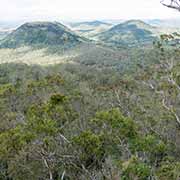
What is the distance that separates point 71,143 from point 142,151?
3.26m

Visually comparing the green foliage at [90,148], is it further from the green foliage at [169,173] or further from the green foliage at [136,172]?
the green foliage at [169,173]

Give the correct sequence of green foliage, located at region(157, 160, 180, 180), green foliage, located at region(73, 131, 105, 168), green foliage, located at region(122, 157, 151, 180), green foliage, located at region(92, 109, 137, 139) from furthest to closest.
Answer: green foliage, located at region(92, 109, 137, 139) < green foliage, located at region(73, 131, 105, 168) < green foliage, located at region(122, 157, 151, 180) < green foliage, located at region(157, 160, 180, 180)

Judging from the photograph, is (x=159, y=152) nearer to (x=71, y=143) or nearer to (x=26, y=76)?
(x=71, y=143)

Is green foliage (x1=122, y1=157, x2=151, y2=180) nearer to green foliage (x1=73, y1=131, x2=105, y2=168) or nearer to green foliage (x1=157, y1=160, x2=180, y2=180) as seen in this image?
green foliage (x1=157, y1=160, x2=180, y2=180)

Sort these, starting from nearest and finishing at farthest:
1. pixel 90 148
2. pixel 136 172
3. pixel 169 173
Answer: pixel 136 172 → pixel 169 173 → pixel 90 148

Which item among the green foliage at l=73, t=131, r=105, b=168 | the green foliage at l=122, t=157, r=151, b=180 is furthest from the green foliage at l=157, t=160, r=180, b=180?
the green foliage at l=73, t=131, r=105, b=168

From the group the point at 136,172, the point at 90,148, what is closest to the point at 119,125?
the point at 90,148

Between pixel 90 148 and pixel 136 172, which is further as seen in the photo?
pixel 90 148

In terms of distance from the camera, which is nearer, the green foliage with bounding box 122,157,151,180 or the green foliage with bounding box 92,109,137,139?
the green foliage with bounding box 122,157,151,180

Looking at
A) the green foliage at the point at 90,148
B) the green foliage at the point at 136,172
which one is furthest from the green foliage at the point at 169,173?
the green foliage at the point at 90,148

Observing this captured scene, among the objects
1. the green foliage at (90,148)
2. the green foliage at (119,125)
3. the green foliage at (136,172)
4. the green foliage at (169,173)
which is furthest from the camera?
the green foliage at (119,125)

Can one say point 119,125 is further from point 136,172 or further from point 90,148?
point 136,172

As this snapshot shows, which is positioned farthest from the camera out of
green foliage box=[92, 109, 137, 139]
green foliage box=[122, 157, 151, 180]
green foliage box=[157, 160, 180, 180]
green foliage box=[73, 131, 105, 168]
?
green foliage box=[92, 109, 137, 139]

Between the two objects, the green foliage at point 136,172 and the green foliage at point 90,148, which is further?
the green foliage at point 90,148
